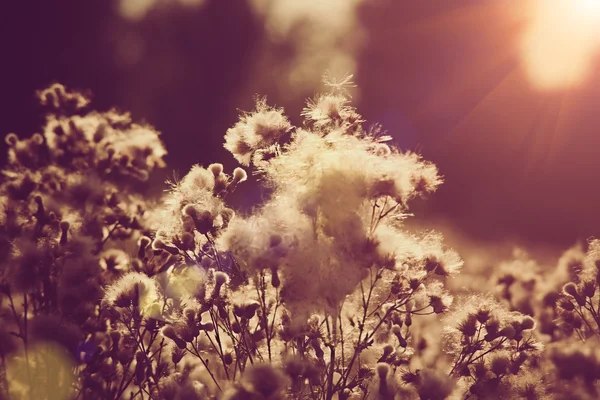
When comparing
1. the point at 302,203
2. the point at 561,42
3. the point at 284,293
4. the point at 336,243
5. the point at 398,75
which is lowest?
the point at 284,293

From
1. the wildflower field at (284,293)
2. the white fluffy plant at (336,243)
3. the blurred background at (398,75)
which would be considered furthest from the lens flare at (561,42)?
the white fluffy plant at (336,243)

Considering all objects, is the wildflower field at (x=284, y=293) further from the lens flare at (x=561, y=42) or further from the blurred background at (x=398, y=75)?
the lens flare at (x=561, y=42)

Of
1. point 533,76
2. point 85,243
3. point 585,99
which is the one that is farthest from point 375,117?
point 85,243

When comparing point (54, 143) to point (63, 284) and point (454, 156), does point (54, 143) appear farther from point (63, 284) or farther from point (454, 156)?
point (454, 156)

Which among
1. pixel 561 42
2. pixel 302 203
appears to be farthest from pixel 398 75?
pixel 302 203

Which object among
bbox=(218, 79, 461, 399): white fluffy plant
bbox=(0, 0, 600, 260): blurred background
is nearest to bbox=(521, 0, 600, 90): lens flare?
bbox=(0, 0, 600, 260): blurred background

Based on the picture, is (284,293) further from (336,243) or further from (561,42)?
(561,42)
